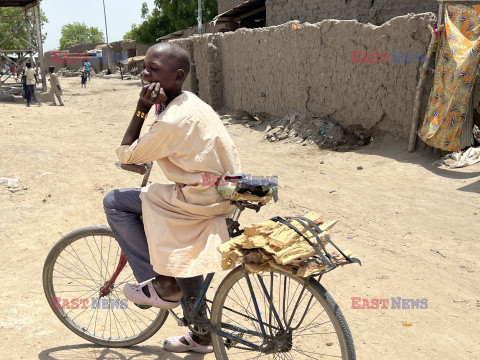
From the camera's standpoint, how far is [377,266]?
3605mm

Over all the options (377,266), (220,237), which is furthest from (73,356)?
(377,266)

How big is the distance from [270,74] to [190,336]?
738 cm

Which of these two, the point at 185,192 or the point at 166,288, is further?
the point at 166,288

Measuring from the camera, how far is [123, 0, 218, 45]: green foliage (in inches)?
1008

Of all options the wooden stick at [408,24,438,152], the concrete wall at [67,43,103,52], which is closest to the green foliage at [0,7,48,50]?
the concrete wall at [67,43,103,52]

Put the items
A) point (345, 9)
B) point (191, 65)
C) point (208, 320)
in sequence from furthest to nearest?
point (191, 65), point (345, 9), point (208, 320)

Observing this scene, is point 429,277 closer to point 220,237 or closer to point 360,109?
point 220,237

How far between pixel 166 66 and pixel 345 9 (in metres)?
8.50

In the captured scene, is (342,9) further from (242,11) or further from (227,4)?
(227,4)

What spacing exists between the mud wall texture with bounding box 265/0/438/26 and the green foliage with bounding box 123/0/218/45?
1516cm

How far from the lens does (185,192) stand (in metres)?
2.02

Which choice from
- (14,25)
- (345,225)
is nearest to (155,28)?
(14,25)

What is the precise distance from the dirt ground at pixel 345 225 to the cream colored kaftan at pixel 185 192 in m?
0.80

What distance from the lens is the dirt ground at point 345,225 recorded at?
2.67 metres
